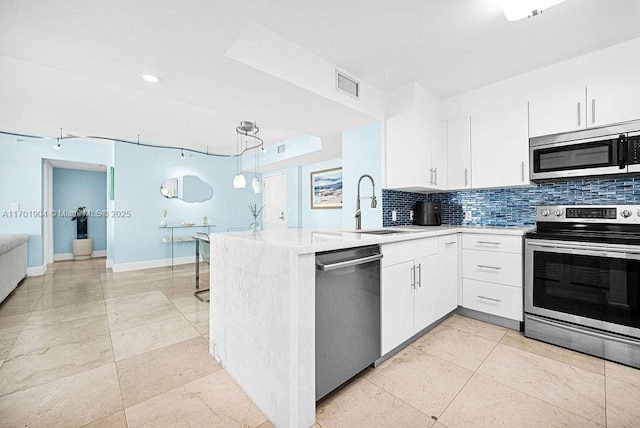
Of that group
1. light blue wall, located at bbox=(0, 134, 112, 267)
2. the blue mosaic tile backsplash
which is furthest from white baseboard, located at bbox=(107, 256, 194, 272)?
the blue mosaic tile backsplash

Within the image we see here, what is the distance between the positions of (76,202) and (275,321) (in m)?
7.86

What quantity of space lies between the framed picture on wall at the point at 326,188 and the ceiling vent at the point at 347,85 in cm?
277

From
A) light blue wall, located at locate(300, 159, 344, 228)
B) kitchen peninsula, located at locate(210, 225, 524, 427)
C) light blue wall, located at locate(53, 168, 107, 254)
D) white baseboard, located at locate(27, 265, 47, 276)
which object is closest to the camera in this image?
kitchen peninsula, located at locate(210, 225, 524, 427)

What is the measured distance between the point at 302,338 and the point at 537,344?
2.09m

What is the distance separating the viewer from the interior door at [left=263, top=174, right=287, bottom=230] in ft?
22.2

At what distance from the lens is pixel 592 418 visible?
144cm

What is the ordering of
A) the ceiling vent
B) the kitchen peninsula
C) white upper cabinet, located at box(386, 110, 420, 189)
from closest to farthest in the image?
1. the kitchen peninsula
2. the ceiling vent
3. white upper cabinet, located at box(386, 110, 420, 189)

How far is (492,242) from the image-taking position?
260cm

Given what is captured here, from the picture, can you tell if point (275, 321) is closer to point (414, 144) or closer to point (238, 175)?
point (414, 144)

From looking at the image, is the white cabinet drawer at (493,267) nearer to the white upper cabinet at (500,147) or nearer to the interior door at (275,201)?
the white upper cabinet at (500,147)

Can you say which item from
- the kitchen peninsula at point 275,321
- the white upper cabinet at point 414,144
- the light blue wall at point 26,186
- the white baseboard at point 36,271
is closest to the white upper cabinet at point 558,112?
the white upper cabinet at point 414,144

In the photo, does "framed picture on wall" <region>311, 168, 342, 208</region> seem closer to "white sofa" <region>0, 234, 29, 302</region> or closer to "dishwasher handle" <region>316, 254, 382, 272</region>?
"dishwasher handle" <region>316, 254, 382, 272</region>

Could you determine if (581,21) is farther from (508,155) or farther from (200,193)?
(200,193)

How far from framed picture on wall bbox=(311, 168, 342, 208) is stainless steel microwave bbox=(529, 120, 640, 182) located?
10.8 ft
